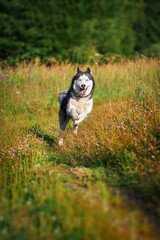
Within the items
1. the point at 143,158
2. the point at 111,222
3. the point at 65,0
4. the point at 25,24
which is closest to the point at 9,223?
the point at 111,222

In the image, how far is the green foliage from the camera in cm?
2077

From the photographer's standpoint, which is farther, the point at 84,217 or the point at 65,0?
the point at 65,0

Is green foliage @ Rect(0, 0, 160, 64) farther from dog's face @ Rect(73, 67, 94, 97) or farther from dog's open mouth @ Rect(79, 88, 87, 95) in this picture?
dog's open mouth @ Rect(79, 88, 87, 95)

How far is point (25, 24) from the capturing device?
21.5 meters

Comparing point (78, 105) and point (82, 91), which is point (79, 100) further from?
point (82, 91)

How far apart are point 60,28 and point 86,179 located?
2198 centimetres

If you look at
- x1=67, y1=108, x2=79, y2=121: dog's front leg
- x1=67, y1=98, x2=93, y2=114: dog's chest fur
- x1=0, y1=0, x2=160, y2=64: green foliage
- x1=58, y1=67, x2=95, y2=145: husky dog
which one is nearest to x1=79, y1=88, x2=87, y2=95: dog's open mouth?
x1=58, y1=67, x2=95, y2=145: husky dog

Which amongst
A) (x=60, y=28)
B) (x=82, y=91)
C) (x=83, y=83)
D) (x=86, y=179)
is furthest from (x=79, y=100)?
(x=60, y=28)

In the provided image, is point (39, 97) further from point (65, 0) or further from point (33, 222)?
point (65, 0)

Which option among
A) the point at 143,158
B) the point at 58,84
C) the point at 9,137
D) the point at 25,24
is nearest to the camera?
the point at 143,158

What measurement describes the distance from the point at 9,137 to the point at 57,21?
19777 millimetres

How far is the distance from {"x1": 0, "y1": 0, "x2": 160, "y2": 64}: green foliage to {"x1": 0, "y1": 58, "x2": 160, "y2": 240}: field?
1374 cm

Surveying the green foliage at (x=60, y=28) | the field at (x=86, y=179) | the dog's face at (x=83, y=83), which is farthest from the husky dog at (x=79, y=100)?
the green foliage at (x=60, y=28)

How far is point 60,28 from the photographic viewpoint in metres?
23.4
